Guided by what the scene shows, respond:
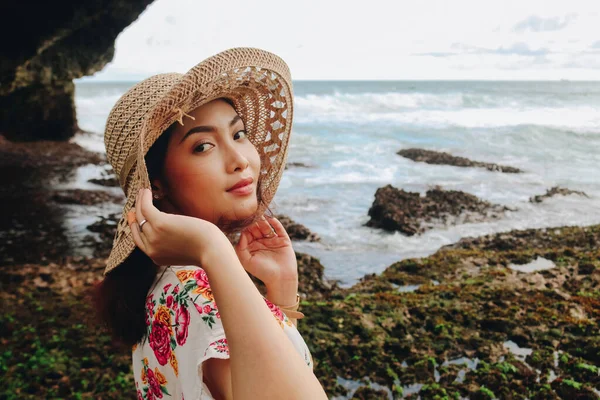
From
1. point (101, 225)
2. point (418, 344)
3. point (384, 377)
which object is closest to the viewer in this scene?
point (384, 377)

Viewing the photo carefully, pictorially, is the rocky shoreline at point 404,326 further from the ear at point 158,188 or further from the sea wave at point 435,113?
the sea wave at point 435,113

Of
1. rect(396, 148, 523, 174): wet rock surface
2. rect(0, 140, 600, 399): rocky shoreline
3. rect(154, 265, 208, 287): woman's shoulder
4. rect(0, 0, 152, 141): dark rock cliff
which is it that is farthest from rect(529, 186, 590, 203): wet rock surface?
rect(154, 265, 208, 287): woman's shoulder

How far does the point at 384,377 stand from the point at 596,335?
2778 millimetres

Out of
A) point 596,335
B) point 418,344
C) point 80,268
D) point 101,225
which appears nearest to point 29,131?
point 101,225

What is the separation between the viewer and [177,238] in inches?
51.1

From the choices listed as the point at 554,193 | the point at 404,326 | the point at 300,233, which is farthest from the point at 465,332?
the point at 554,193

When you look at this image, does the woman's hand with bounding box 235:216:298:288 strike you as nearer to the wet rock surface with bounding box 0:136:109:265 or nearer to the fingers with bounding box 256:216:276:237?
the fingers with bounding box 256:216:276:237

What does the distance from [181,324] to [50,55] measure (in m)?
18.9

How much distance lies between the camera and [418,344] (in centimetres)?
585

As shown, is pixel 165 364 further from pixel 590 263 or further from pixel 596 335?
pixel 590 263

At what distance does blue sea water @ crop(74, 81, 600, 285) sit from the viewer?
11.5 metres

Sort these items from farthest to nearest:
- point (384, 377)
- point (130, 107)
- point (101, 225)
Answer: point (101, 225), point (384, 377), point (130, 107)

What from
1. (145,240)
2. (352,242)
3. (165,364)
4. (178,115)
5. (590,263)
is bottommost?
(352,242)

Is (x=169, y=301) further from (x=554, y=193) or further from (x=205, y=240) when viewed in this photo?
(x=554, y=193)
